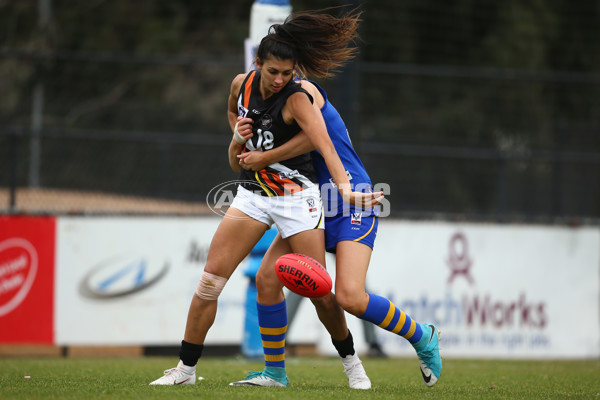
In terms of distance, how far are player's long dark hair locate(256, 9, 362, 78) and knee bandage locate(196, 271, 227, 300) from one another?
130 cm

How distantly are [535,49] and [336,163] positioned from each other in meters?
16.5

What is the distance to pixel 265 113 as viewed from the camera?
4.91 meters

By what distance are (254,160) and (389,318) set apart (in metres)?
1.22

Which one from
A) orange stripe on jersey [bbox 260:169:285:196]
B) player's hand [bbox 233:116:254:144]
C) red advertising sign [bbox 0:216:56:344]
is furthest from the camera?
red advertising sign [bbox 0:216:56:344]

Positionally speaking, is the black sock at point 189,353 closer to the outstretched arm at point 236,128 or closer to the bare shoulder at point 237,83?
the outstretched arm at point 236,128

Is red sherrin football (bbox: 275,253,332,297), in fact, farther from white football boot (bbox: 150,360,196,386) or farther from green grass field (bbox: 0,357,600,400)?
white football boot (bbox: 150,360,196,386)

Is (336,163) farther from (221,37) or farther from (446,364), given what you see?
(221,37)

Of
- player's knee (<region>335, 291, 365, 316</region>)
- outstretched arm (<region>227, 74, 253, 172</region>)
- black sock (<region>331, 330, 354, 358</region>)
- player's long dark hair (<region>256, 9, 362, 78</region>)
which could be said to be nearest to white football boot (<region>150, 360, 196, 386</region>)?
black sock (<region>331, 330, 354, 358</region>)

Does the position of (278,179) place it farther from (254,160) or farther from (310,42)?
(310,42)

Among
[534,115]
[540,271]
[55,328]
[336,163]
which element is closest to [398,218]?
[540,271]

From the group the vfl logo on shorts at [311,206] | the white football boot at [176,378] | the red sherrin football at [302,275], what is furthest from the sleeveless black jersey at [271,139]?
the white football boot at [176,378]

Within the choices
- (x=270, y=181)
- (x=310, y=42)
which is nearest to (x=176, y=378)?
(x=270, y=181)

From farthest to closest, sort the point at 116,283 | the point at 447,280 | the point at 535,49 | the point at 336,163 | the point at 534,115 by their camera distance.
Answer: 1. the point at 535,49
2. the point at 534,115
3. the point at 447,280
4. the point at 116,283
5. the point at 336,163

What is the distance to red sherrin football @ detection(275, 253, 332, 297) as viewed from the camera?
4617 millimetres
